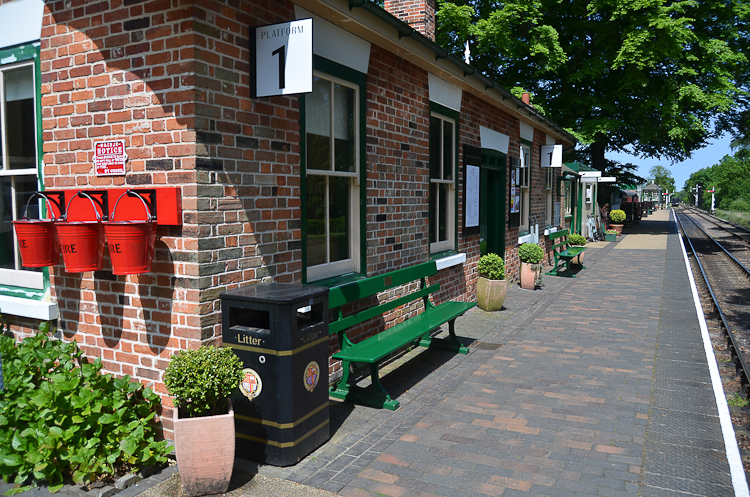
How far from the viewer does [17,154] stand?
4.65 meters

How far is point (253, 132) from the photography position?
13.3 ft

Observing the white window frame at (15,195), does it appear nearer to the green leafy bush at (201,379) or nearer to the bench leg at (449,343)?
the green leafy bush at (201,379)

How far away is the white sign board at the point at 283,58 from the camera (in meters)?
3.76

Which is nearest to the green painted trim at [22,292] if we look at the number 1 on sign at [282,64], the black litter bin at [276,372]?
the black litter bin at [276,372]

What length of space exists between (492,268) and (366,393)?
4.37 m

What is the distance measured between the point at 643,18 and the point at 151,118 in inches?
Answer: 895

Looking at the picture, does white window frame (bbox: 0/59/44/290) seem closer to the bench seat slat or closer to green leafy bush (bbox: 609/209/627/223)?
the bench seat slat

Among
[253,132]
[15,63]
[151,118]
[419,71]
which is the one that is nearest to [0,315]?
[15,63]

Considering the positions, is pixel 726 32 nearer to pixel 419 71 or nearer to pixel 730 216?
pixel 419 71

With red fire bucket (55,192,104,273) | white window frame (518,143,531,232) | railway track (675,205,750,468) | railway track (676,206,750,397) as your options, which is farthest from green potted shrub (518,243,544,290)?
red fire bucket (55,192,104,273)

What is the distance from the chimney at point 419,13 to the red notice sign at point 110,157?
5.58 metres

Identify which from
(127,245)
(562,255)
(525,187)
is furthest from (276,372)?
(562,255)

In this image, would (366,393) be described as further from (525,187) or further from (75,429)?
(525,187)

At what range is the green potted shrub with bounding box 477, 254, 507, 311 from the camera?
8656mm
